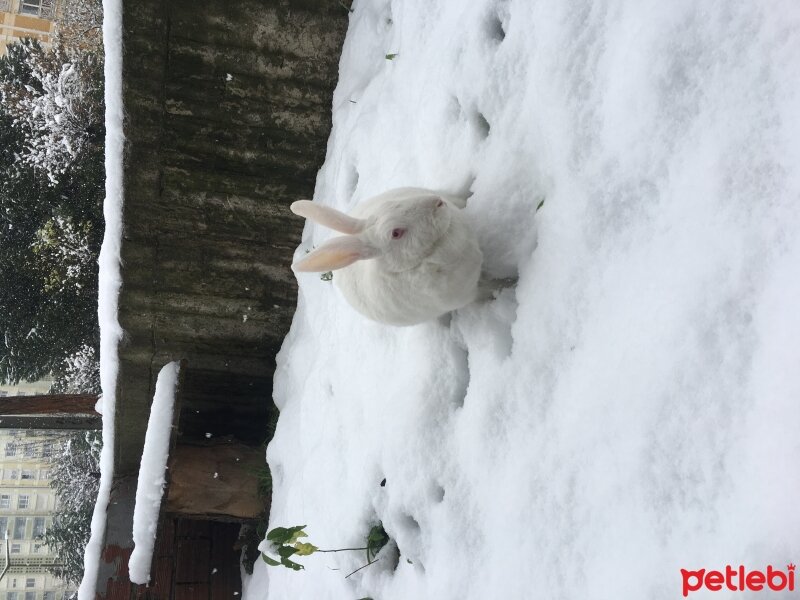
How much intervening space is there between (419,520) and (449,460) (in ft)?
0.81

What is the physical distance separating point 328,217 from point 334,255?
0.47ft

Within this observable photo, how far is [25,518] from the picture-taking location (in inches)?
650

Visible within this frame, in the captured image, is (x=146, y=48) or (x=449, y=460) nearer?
(x=449, y=460)

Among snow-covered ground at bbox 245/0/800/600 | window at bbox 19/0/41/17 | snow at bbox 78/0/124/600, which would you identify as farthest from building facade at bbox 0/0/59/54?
snow-covered ground at bbox 245/0/800/600

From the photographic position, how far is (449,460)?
1.81m

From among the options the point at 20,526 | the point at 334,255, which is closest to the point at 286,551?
the point at 334,255

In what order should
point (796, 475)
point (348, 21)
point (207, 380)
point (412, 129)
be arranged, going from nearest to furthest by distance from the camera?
point (796, 475), point (412, 129), point (348, 21), point (207, 380)

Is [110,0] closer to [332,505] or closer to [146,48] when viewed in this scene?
[146,48]

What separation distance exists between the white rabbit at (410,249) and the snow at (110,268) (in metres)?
1.47

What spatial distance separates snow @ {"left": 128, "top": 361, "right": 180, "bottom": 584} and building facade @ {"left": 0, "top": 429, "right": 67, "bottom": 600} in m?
14.7

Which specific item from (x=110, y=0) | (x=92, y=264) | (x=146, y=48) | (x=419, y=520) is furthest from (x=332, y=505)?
(x=92, y=264)

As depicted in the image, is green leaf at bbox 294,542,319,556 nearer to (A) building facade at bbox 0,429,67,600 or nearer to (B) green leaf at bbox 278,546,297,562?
(B) green leaf at bbox 278,546,297,562

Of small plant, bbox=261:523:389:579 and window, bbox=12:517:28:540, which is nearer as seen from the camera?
small plant, bbox=261:523:389:579

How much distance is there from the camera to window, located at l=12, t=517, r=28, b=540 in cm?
1648
